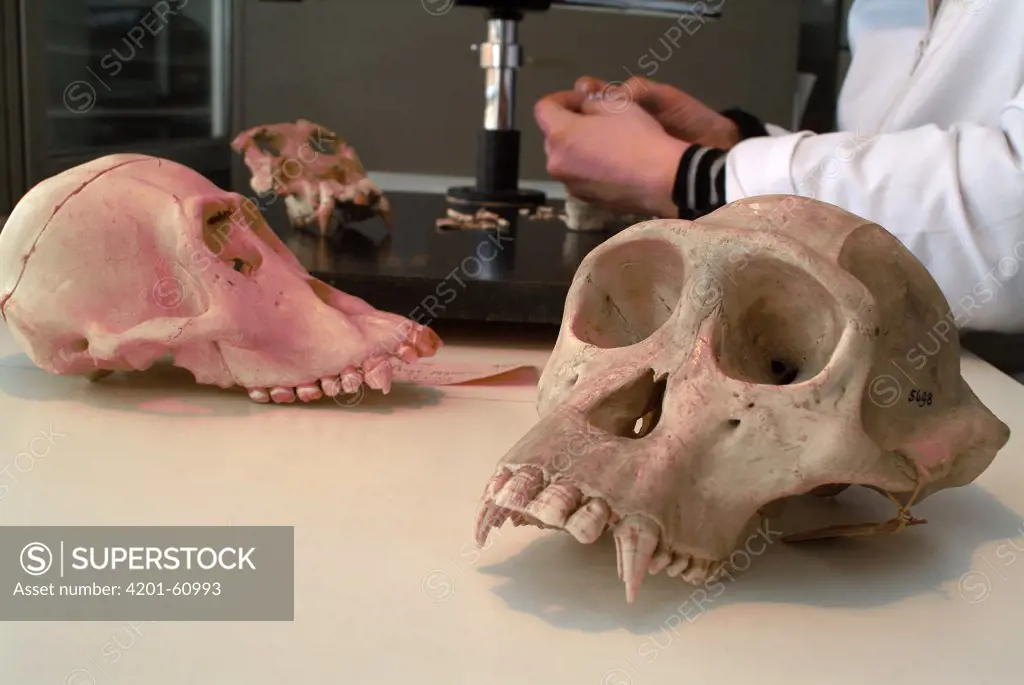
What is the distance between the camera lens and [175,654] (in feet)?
1.30

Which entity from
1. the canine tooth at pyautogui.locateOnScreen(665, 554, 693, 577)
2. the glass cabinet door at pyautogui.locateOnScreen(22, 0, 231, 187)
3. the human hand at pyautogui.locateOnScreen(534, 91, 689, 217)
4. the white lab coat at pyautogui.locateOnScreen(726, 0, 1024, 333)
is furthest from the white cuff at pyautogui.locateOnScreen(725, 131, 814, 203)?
the glass cabinet door at pyautogui.locateOnScreen(22, 0, 231, 187)

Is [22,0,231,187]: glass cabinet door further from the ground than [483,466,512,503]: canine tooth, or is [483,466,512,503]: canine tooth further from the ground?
[22,0,231,187]: glass cabinet door

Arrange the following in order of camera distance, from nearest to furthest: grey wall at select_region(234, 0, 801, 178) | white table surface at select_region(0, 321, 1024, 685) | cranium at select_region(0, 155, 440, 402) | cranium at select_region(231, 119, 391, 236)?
white table surface at select_region(0, 321, 1024, 685) < cranium at select_region(0, 155, 440, 402) < cranium at select_region(231, 119, 391, 236) < grey wall at select_region(234, 0, 801, 178)

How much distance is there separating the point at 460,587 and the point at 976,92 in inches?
32.8

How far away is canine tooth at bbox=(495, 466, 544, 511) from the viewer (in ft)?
1.40

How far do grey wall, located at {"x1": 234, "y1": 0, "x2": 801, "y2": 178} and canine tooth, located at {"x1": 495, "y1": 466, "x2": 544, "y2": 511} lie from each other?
1.57 meters

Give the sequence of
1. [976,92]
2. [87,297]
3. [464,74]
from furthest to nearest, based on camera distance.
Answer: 1. [464,74]
2. [976,92]
3. [87,297]

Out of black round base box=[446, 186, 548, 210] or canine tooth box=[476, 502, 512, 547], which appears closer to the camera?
canine tooth box=[476, 502, 512, 547]

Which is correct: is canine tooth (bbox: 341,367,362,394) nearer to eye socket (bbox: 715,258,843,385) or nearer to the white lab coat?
eye socket (bbox: 715,258,843,385)

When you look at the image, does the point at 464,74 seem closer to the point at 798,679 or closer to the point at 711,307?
the point at 711,307

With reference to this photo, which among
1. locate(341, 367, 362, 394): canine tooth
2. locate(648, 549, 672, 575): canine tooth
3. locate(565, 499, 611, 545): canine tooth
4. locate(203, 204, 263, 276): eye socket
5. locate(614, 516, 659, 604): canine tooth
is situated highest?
locate(203, 204, 263, 276): eye socket

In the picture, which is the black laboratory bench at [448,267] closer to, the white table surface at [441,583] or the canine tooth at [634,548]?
the white table surface at [441,583]

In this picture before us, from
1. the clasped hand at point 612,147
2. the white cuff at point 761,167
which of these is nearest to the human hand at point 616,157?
the clasped hand at point 612,147

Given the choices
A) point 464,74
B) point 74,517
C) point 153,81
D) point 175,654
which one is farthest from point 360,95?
point 175,654
